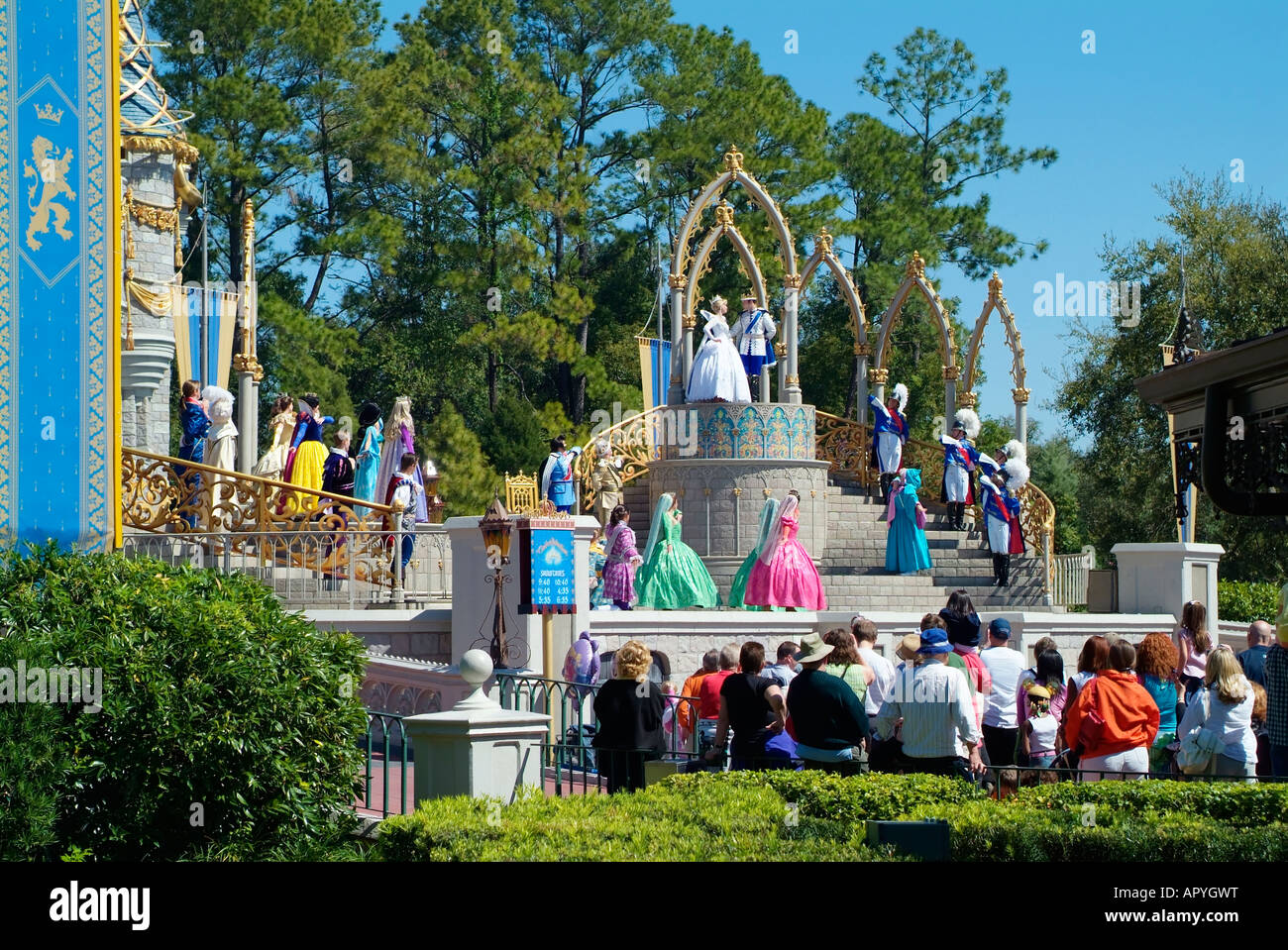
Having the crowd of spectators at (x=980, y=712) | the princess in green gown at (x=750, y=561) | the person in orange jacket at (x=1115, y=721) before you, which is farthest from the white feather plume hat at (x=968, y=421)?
the person in orange jacket at (x=1115, y=721)

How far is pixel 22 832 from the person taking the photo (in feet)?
26.1

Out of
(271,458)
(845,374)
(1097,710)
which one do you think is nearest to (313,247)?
(845,374)

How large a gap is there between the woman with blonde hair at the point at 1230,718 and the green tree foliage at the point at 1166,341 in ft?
74.6

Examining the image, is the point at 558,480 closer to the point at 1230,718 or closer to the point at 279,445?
the point at 279,445

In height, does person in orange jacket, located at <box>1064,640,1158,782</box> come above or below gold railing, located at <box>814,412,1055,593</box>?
below

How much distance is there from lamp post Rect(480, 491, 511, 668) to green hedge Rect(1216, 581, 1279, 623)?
45.9 ft

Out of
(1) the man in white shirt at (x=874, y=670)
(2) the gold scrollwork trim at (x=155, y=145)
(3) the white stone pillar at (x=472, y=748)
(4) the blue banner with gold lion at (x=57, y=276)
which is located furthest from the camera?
(2) the gold scrollwork trim at (x=155, y=145)

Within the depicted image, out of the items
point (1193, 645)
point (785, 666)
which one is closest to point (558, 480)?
point (785, 666)

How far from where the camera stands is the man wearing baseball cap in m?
9.05

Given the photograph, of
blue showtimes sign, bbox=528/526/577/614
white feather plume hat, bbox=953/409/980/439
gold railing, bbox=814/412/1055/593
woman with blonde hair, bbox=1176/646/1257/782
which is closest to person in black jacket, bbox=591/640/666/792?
woman with blonde hair, bbox=1176/646/1257/782

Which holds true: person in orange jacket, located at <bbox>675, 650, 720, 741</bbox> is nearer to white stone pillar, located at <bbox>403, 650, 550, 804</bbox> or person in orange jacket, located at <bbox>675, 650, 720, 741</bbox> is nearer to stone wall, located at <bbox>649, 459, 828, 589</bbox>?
white stone pillar, located at <bbox>403, 650, 550, 804</bbox>

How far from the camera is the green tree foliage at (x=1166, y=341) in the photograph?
31.9 meters

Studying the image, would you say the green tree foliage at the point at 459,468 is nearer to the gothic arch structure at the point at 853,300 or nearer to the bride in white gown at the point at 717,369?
the gothic arch structure at the point at 853,300
